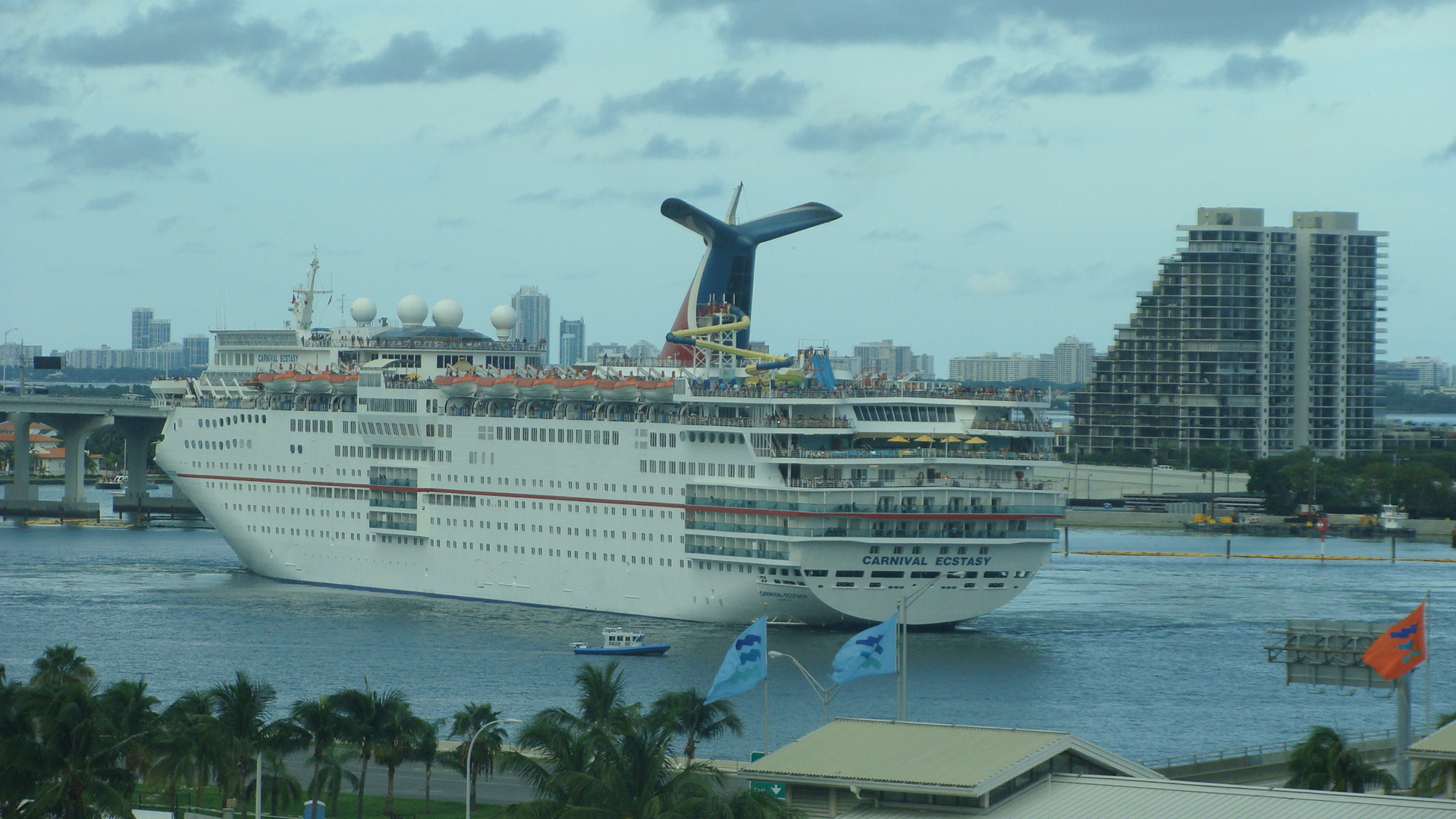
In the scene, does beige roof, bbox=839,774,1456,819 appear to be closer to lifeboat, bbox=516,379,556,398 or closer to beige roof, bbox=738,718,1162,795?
beige roof, bbox=738,718,1162,795

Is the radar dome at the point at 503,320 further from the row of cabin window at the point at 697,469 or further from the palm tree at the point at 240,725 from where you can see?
the palm tree at the point at 240,725

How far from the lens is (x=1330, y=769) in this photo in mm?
33062

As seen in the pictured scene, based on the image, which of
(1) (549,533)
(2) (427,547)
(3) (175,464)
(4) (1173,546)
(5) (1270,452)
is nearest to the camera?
(1) (549,533)

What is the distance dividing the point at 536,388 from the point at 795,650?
15.1 meters

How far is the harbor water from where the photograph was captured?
50903 millimetres

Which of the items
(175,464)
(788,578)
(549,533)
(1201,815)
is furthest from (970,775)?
(175,464)

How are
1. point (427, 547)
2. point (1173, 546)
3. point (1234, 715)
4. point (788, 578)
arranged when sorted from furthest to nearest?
point (1173, 546) < point (427, 547) < point (788, 578) < point (1234, 715)

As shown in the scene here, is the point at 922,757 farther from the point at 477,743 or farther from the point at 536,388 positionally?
the point at 536,388

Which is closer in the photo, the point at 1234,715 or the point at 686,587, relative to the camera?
the point at 1234,715

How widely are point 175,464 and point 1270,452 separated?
108 meters

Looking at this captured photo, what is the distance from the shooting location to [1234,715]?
5150 cm

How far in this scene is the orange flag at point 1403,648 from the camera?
30859mm

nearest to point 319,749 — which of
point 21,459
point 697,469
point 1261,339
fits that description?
point 697,469

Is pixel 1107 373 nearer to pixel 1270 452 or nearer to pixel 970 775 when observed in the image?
pixel 1270 452
